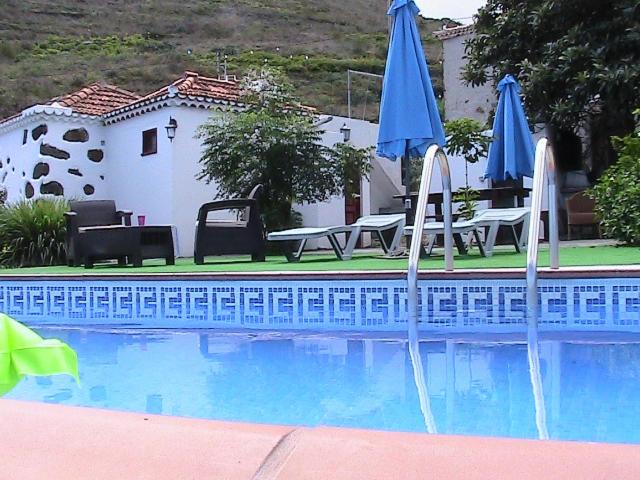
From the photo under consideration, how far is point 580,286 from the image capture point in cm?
473

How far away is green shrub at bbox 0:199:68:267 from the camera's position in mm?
10920

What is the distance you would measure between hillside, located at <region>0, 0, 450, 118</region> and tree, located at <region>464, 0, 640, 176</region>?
16.8m

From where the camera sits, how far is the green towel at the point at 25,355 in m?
1.36

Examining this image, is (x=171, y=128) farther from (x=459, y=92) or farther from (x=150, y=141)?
(x=459, y=92)

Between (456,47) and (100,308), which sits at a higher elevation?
(456,47)

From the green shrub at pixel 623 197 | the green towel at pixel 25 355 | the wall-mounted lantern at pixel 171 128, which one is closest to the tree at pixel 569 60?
the green shrub at pixel 623 197

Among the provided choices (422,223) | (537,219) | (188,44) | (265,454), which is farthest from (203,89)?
(188,44)

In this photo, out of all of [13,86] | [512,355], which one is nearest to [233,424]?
[512,355]

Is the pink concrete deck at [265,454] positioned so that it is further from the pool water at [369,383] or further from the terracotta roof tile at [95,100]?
the terracotta roof tile at [95,100]

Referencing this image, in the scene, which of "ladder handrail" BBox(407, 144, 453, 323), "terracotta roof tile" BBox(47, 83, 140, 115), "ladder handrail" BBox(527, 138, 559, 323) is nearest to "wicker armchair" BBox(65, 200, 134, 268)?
"ladder handrail" BBox(407, 144, 453, 323)

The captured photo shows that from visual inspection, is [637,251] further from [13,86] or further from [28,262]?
[13,86]

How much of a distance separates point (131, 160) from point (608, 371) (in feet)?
40.4

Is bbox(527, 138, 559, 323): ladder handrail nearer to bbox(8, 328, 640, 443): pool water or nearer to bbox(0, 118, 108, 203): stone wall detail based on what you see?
bbox(8, 328, 640, 443): pool water

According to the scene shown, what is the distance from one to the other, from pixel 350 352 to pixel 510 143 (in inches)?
210
